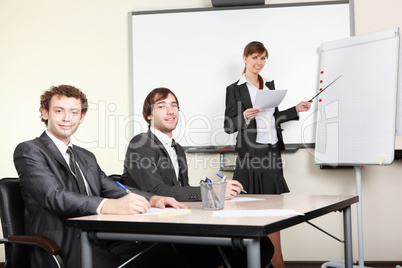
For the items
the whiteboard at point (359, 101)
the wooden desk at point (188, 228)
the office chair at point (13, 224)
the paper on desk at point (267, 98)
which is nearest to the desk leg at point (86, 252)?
the wooden desk at point (188, 228)

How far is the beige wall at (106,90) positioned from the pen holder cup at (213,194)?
7.22 feet

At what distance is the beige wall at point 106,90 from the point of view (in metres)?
3.70

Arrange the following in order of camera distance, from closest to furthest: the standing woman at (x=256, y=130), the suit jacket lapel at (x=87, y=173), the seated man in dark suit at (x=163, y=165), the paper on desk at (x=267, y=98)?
the suit jacket lapel at (x=87, y=173) < the seated man in dark suit at (x=163, y=165) < the paper on desk at (x=267, y=98) < the standing woman at (x=256, y=130)

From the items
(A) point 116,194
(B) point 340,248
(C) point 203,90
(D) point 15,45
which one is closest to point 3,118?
(D) point 15,45

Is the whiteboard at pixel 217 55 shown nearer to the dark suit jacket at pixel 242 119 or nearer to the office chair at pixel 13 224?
the dark suit jacket at pixel 242 119

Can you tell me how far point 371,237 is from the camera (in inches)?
146

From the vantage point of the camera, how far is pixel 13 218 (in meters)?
1.82

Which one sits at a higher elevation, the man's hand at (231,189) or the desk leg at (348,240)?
the man's hand at (231,189)

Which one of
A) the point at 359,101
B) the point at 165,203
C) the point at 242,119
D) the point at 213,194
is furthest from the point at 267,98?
the point at 213,194

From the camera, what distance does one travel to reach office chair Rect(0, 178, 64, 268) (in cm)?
174

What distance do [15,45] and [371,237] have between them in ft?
10.9

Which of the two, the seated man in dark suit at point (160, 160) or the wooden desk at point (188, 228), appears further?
the seated man in dark suit at point (160, 160)

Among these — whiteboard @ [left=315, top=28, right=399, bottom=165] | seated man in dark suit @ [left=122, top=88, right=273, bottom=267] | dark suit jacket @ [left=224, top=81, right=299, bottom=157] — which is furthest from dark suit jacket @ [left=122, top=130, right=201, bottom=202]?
whiteboard @ [left=315, top=28, right=399, bottom=165]

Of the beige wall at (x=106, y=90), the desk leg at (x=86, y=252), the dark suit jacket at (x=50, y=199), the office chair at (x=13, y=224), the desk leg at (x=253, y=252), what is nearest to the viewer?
the desk leg at (x=253, y=252)
